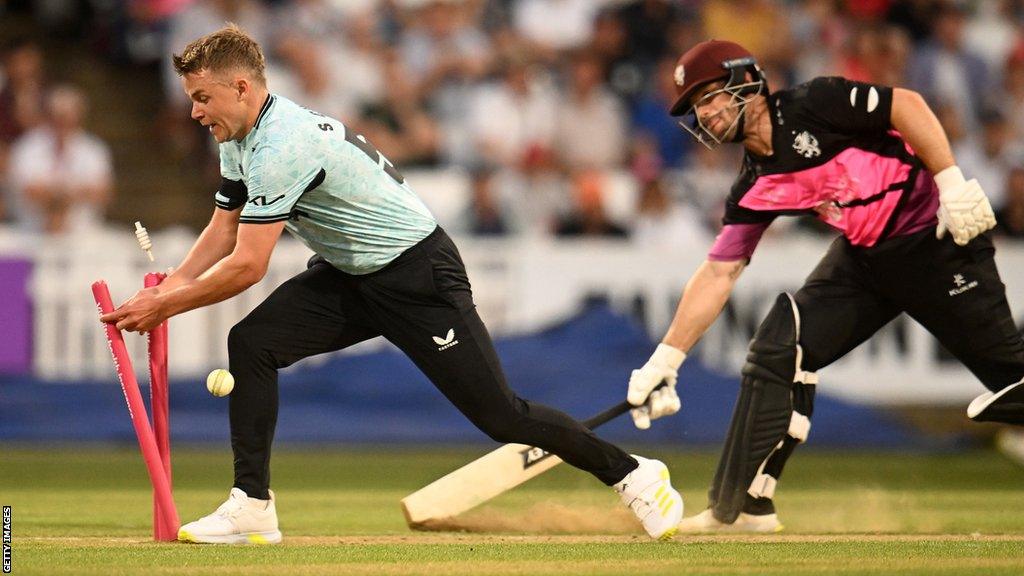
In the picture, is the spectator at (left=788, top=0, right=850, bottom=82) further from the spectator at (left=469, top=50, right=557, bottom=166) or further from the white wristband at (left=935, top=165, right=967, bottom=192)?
the white wristband at (left=935, top=165, right=967, bottom=192)

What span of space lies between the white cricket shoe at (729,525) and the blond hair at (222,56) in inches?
97.8

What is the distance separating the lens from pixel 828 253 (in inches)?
252

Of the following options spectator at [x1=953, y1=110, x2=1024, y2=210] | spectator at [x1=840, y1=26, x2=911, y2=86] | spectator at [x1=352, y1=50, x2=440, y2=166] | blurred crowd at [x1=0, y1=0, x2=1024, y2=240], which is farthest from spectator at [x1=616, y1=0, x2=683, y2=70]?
spectator at [x1=953, y1=110, x2=1024, y2=210]

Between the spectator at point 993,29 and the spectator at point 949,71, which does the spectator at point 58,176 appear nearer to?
the spectator at point 949,71

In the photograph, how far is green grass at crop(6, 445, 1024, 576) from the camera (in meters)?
4.98

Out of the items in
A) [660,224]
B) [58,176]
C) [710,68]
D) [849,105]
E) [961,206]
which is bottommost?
[660,224]

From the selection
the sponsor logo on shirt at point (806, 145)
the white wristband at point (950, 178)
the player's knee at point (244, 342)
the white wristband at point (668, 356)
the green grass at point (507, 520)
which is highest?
the sponsor logo on shirt at point (806, 145)

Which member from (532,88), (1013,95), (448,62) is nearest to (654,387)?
(532,88)

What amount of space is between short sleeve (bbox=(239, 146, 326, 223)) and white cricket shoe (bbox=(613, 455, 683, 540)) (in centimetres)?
159

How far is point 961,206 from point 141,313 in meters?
3.00

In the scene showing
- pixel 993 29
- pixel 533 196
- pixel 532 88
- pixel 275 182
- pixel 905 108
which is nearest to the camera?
pixel 275 182

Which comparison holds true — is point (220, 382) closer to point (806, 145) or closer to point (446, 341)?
point (446, 341)

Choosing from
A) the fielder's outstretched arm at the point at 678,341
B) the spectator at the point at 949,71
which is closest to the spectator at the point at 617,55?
the spectator at the point at 949,71

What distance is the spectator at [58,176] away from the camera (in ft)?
40.1
